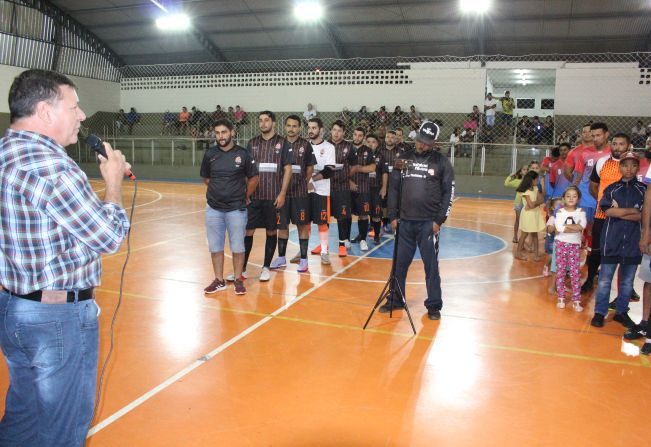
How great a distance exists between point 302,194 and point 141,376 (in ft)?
12.1

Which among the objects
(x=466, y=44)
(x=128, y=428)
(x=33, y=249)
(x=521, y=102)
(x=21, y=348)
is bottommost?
(x=128, y=428)

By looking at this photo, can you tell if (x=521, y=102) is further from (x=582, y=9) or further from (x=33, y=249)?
(x=33, y=249)

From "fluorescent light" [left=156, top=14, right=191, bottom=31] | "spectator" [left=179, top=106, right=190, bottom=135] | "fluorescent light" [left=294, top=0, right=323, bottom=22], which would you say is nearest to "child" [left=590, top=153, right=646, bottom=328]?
"fluorescent light" [left=294, top=0, right=323, bottom=22]

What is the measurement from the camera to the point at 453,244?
30.0ft

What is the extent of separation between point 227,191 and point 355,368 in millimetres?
2631

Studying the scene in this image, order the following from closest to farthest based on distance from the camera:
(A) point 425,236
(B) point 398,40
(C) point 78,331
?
(C) point 78,331, (A) point 425,236, (B) point 398,40

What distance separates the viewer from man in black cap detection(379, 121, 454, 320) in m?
5.15

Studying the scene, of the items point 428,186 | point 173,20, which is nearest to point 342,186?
point 428,186

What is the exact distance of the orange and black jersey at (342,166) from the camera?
8.11 m

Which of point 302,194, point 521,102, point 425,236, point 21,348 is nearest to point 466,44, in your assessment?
point 521,102

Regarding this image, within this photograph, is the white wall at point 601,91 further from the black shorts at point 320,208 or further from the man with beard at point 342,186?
the black shorts at point 320,208

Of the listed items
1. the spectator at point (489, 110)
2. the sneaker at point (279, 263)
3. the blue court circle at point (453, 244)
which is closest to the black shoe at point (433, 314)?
the sneaker at point (279, 263)

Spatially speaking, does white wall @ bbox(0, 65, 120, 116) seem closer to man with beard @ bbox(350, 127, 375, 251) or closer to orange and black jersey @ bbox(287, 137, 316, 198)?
man with beard @ bbox(350, 127, 375, 251)

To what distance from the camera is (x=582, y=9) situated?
17.8m
